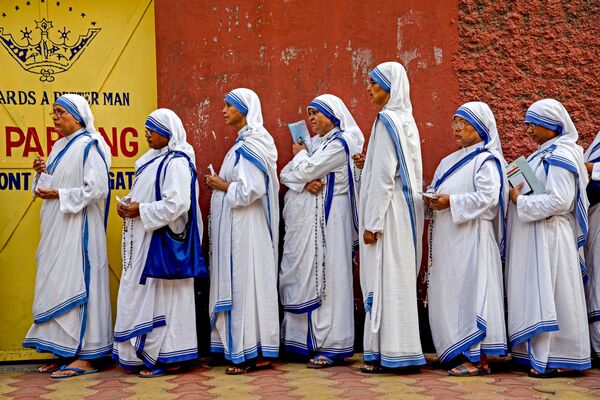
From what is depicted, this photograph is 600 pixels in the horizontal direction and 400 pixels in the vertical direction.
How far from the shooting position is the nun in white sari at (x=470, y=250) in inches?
288

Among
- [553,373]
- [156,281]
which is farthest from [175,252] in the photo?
[553,373]

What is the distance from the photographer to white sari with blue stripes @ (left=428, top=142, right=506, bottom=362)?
7320mm

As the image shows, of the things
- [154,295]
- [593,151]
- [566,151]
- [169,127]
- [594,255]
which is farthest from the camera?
[593,151]

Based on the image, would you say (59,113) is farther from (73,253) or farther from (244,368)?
(244,368)

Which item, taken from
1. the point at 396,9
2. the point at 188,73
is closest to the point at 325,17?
the point at 396,9

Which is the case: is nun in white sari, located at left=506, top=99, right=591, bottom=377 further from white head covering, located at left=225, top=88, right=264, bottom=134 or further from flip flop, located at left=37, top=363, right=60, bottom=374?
flip flop, located at left=37, top=363, right=60, bottom=374

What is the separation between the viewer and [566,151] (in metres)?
7.41

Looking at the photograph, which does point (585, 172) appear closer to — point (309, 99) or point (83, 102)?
point (309, 99)

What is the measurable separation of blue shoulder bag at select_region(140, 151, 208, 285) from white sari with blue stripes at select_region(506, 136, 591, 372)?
85.8 inches

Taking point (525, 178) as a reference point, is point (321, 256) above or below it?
below

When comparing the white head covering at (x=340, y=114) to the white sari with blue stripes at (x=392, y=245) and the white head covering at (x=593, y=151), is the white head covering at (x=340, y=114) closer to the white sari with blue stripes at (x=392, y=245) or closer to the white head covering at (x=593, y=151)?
the white sari with blue stripes at (x=392, y=245)

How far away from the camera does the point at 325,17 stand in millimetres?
8500

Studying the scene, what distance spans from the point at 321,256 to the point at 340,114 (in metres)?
1.04

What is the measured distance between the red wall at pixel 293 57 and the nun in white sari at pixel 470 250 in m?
1.03
